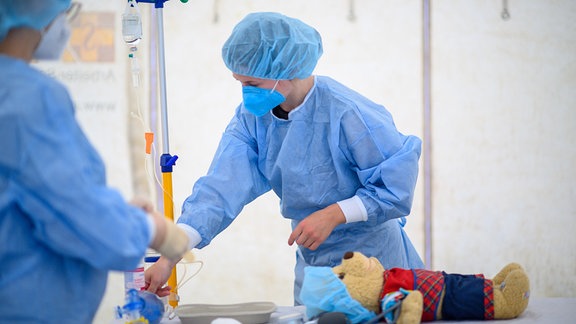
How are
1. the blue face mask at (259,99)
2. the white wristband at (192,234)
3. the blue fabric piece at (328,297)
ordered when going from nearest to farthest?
the blue fabric piece at (328,297) < the white wristband at (192,234) < the blue face mask at (259,99)

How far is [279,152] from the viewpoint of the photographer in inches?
83.0

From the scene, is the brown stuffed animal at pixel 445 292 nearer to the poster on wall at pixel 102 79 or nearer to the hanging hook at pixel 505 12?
the hanging hook at pixel 505 12

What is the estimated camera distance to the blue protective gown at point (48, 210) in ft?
3.39

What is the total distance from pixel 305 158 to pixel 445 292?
24.7 inches

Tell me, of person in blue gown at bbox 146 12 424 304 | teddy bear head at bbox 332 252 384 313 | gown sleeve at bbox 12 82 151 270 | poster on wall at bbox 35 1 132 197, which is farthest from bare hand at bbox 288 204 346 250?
poster on wall at bbox 35 1 132 197

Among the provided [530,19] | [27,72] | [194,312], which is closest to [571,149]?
[530,19]

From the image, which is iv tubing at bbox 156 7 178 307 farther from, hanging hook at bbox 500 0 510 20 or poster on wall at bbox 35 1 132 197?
hanging hook at bbox 500 0 510 20

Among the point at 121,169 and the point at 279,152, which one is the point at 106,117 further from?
the point at 279,152

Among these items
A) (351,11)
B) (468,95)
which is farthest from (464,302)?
(351,11)

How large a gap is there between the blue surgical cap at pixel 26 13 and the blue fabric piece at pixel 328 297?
914mm

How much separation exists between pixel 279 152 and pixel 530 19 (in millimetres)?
1736

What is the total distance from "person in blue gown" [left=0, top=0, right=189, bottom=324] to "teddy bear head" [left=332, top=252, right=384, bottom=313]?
0.64m

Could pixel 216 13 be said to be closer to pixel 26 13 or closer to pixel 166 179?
pixel 166 179

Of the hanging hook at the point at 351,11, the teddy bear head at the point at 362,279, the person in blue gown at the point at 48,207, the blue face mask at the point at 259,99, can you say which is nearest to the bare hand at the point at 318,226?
the teddy bear head at the point at 362,279
